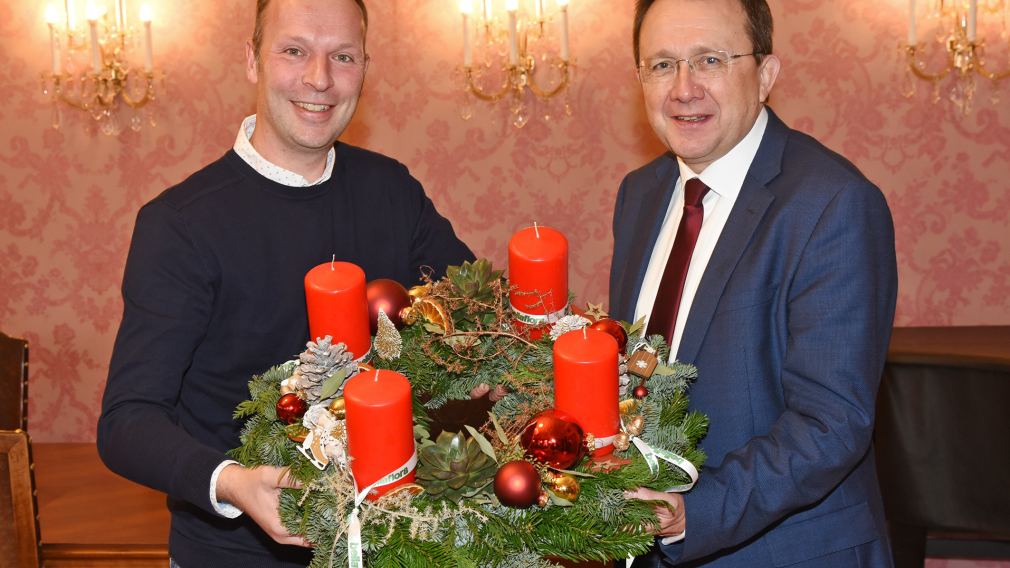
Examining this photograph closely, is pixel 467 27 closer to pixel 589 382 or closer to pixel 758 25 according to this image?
pixel 758 25

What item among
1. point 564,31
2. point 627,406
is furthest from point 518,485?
point 564,31

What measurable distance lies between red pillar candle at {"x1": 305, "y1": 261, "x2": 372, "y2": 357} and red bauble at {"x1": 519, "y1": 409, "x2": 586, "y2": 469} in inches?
12.9

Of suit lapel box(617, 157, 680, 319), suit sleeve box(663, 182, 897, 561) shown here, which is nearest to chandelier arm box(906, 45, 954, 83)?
suit lapel box(617, 157, 680, 319)

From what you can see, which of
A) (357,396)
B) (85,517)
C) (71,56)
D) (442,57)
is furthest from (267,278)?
(71,56)

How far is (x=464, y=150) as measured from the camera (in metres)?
3.81

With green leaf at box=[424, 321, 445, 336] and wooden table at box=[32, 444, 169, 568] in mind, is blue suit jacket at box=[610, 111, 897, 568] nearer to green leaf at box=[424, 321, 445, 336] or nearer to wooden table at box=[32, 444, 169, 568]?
green leaf at box=[424, 321, 445, 336]

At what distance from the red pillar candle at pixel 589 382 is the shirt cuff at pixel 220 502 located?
0.49 m

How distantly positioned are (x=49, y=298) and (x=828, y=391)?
3.33 meters

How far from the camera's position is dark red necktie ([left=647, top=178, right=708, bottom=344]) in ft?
5.51

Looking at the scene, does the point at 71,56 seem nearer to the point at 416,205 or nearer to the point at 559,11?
→ the point at 559,11

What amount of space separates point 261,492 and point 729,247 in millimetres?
810

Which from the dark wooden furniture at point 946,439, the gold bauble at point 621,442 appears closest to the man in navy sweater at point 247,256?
the gold bauble at point 621,442

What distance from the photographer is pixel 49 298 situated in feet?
12.7

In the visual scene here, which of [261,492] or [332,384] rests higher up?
[332,384]
